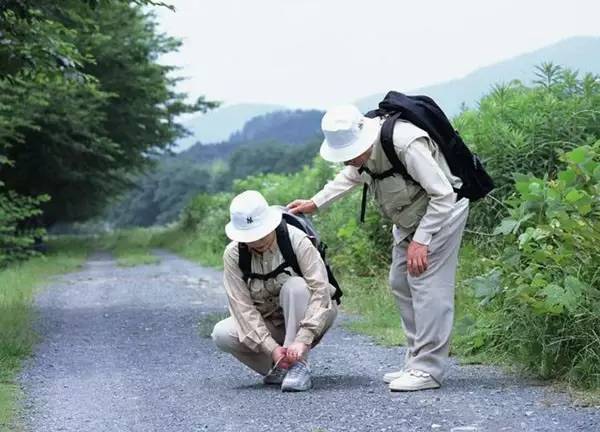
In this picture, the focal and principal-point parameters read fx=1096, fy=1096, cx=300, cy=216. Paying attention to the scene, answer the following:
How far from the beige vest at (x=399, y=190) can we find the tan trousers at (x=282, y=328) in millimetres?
733

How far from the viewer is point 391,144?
21.1 feet

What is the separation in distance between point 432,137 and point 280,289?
139cm

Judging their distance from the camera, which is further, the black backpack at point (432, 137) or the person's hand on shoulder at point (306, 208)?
the person's hand on shoulder at point (306, 208)

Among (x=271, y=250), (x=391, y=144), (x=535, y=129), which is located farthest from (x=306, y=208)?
(x=535, y=129)

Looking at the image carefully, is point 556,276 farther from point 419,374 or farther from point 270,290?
point 270,290

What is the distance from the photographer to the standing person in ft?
21.1

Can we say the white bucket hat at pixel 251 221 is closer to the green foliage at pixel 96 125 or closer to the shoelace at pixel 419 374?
the shoelace at pixel 419 374

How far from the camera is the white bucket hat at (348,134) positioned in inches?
253

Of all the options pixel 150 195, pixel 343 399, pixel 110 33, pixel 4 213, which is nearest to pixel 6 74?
pixel 343 399

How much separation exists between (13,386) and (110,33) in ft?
79.5

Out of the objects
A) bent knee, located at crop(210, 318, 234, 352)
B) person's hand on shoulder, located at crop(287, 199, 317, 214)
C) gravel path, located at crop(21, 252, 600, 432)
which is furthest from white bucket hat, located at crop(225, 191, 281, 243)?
gravel path, located at crop(21, 252, 600, 432)

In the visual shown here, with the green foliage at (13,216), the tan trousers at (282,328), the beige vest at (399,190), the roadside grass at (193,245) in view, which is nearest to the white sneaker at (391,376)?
the tan trousers at (282,328)

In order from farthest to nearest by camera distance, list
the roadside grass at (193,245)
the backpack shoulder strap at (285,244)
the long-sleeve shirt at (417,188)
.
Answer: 1. the roadside grass at (193,245)
2. the backpack shoulder strap at (285,244)
3. the long-sleeve shirt at (417,188)

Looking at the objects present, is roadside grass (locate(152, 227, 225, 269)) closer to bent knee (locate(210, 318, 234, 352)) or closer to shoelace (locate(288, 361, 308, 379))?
bent knee (locate(210, 318, 234, 352))
